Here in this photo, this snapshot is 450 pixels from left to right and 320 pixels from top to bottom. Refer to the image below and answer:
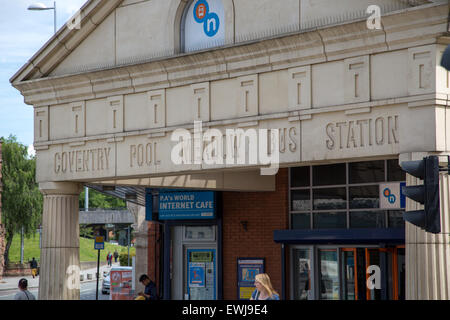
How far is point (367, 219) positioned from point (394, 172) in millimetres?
1265

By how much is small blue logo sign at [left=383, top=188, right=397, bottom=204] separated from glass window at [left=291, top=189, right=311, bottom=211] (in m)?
2.28

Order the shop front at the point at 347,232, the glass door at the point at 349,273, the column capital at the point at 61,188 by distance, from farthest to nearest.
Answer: the glass door at the point at 349,273 → the column capital at the point at 61,188 → the shop front at the point at 347,232

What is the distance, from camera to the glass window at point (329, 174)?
59.2 feet

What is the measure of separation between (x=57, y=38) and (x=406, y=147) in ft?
27.6

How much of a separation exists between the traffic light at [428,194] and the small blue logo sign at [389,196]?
7.84 metres

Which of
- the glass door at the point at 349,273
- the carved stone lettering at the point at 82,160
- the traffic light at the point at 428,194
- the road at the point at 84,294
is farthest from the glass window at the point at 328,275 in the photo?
the road at the point at 84,294

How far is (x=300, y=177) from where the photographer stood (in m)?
18.9

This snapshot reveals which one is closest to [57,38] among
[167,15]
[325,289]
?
[167,15]

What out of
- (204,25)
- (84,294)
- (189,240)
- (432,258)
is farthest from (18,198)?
(432,258)

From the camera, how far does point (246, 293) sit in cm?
1939

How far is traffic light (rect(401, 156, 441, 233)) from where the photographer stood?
877 cm

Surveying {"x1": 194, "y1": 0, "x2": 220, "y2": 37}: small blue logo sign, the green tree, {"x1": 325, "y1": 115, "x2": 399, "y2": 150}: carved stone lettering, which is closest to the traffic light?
{"x1": 325, "y1": 115, "x2": 399, "y2": 150}: carved stone lettering

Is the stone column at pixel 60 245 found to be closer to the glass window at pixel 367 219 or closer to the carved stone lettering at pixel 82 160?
the carved stone lettering at pixel 82 160

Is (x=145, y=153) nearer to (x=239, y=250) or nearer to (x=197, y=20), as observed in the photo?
(x=197, y=20)
